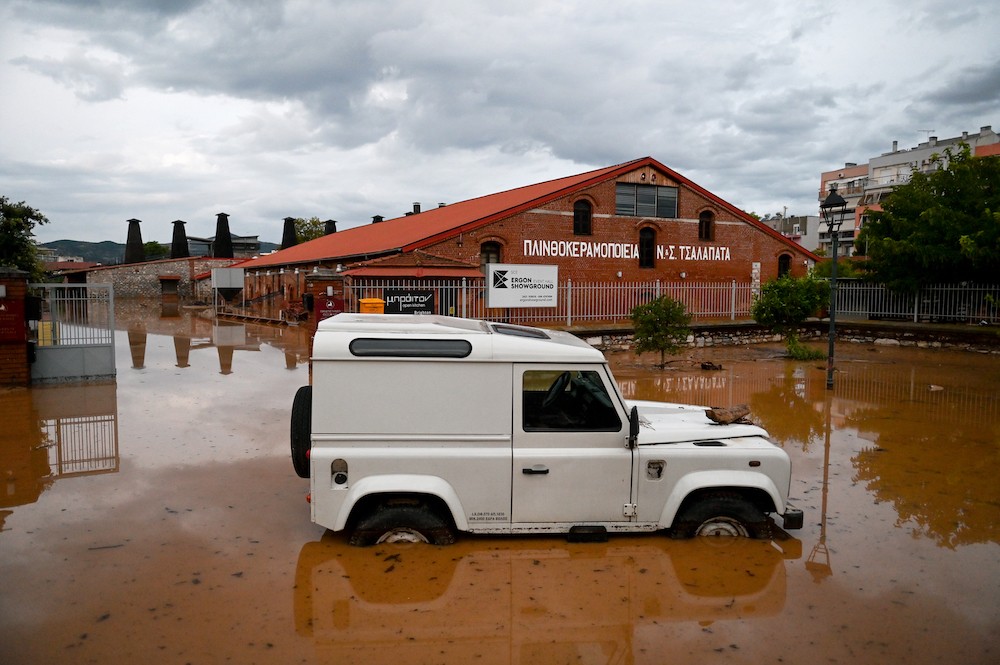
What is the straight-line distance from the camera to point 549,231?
79.7 ft

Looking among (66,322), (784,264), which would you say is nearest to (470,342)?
(66,322)

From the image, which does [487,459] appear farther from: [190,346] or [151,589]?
[190,346]

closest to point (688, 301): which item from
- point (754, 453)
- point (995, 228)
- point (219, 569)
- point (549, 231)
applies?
point (549, 231)

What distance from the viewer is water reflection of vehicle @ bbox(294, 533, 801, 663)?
3.93m

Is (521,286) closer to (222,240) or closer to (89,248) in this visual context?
(222,240)

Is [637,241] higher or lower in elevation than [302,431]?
higher

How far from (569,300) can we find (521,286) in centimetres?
195

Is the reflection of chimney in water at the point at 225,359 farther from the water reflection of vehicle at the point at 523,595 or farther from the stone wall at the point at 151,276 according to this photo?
the stone wall at the point at 151,276

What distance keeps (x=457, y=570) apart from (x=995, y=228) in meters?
20.7

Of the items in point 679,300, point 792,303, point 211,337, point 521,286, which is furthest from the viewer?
point 211,337

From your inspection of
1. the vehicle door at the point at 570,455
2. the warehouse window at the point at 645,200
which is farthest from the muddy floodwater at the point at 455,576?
the warehouse window at the point at 645,200

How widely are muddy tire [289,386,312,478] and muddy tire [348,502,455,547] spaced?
0.62 meters

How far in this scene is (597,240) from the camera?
25.4 m

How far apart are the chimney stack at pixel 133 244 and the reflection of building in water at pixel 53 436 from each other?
4606 centimetres
